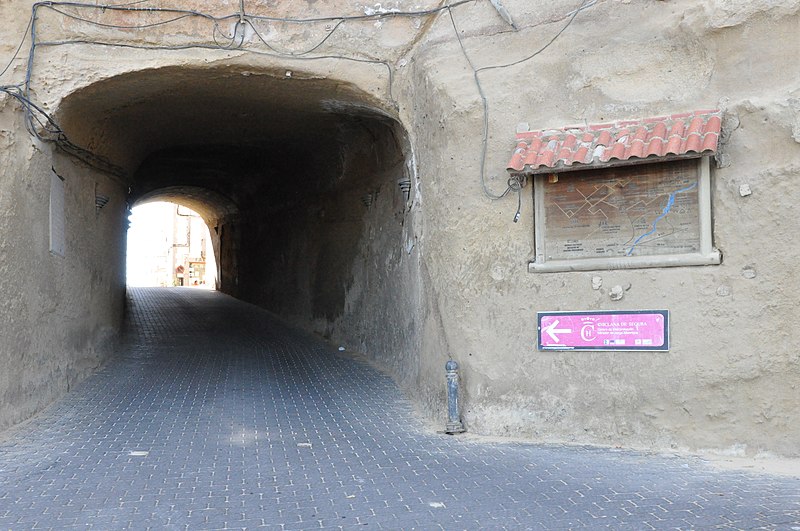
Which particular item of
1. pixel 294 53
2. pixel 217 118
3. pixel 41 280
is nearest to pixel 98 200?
pixel 217 118

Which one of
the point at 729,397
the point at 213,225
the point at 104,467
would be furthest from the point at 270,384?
the point at 213,225

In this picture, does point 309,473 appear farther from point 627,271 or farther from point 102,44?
point 102,44

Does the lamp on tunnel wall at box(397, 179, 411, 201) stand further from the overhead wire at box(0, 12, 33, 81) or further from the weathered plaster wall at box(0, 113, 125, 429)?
the overhead wire at box(0, 12, 33, 81)

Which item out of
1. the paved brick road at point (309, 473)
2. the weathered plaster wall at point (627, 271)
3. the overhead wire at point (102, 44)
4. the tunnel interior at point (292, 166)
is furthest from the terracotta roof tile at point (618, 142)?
the paved brick road at point (309, 473)

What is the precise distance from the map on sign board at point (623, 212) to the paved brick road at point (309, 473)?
2210 millimetres

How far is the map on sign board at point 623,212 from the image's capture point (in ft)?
25.2

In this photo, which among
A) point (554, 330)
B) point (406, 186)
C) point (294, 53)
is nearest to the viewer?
point (554, 330)

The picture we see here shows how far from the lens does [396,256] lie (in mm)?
11469

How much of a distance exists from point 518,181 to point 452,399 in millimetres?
2638

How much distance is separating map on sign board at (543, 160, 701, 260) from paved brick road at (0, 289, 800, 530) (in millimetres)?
2210

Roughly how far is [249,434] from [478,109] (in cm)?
461

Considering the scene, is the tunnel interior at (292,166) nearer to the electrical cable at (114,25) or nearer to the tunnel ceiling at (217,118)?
the tunnel ceiling at (217,118)

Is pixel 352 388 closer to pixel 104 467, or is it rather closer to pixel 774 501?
pixel 104 467

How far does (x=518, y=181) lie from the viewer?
834 centimetres
